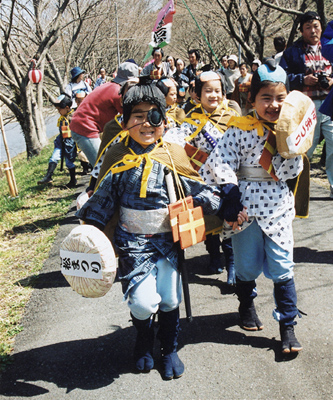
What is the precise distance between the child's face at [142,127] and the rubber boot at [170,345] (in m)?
1.05

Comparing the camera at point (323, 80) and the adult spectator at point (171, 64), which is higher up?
the adult spectator at point (171, 64)

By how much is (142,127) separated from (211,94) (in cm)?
126

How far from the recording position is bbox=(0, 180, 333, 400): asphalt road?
2434 mm

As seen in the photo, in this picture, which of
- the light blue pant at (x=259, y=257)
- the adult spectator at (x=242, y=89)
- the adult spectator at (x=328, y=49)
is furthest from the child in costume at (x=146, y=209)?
the adult spectator at (x=242, y=89)

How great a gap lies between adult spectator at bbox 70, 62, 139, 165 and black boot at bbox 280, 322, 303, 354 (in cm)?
253

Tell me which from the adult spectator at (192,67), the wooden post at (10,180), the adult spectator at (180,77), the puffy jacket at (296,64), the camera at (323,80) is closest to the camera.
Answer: the camera at (323,80)

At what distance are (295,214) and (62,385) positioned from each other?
1900mm

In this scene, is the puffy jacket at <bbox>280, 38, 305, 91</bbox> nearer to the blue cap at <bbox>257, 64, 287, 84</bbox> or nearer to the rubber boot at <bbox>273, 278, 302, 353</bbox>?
the blue cap at <bbox>257, 64, 287, 84</bbox>

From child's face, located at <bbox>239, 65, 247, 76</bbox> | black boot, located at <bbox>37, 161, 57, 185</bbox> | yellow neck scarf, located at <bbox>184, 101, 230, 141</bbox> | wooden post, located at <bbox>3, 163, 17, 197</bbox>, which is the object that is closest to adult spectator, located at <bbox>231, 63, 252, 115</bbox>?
child's face, located at <bbox>239, 65, 247, 76</bbox>

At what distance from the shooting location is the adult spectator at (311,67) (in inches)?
183

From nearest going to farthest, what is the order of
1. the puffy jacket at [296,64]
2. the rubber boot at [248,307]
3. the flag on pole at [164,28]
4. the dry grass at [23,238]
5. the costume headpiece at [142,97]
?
the costume headpiece at [142,97]
the rubber boot at [248,307]
the dry grass at [23,238]
the puffy jacket at [296,64]
the flag on pole at [164,28]

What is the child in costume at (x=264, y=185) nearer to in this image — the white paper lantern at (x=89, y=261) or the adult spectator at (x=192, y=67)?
the white paper lantern at (x=89, y=261)

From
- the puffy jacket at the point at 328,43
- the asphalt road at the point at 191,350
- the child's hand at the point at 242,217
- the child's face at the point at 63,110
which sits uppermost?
the puffy jacket at the point at 328,43

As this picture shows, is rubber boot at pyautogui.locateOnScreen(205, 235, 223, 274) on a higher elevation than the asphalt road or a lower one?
higher
